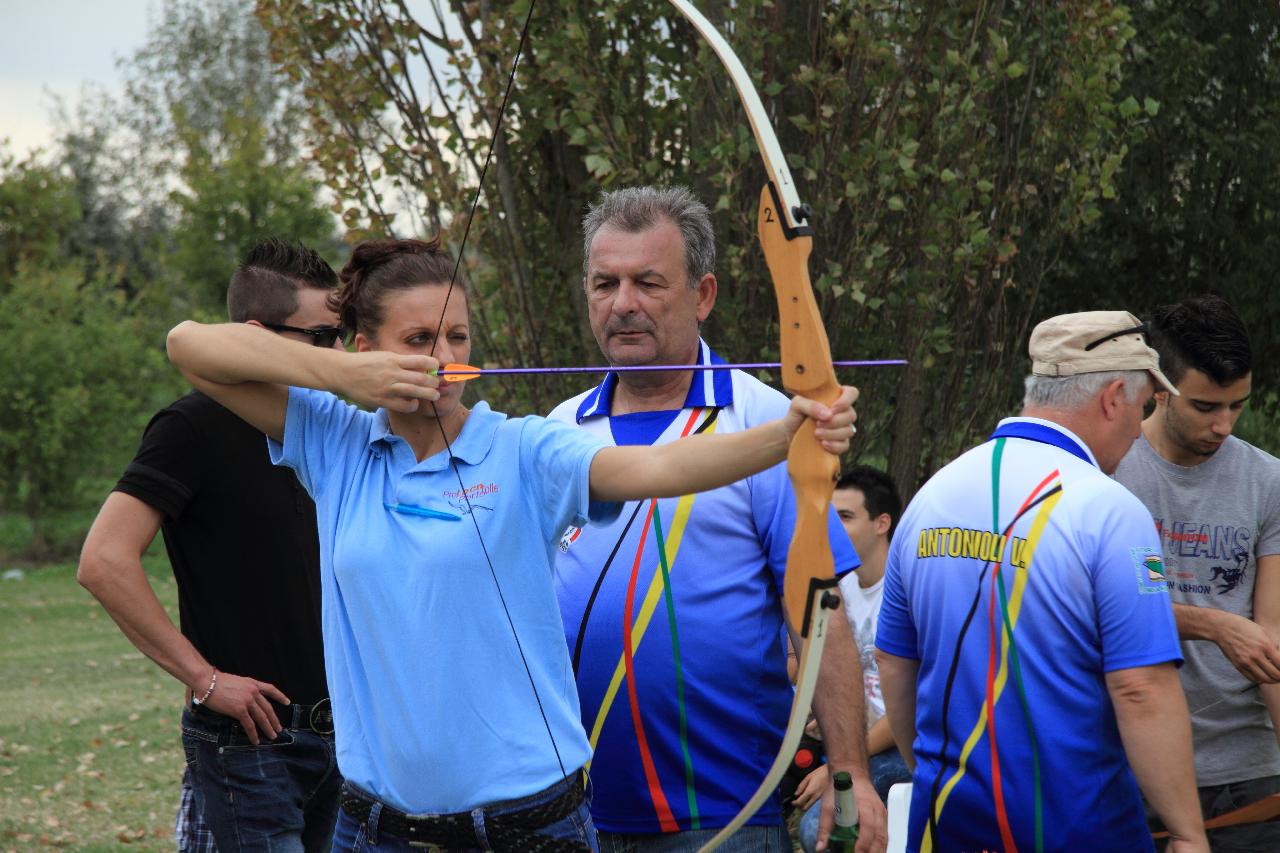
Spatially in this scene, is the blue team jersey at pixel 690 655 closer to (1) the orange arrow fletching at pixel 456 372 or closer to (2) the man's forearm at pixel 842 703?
(2) the man's forearm at pixel 842 703

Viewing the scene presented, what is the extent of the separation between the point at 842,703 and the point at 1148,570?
583 mm

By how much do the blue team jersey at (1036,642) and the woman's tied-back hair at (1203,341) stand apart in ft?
2.82

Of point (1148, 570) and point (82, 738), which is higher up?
point (1148, 570)

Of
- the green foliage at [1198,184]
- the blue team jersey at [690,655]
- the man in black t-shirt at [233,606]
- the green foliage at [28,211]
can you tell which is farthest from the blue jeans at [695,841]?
the green foliage at [28,211]

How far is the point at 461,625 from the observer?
2.09m

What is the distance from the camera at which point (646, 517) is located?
259 centimetres

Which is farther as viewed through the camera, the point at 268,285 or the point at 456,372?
the point at 268,285

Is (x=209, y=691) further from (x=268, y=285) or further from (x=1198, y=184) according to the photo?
(x=1198, y=184)

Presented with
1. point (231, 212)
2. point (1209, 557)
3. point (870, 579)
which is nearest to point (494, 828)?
point (1209, 557)

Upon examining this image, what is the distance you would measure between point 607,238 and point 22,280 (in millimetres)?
18648

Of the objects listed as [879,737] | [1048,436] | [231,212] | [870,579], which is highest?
[231,212]

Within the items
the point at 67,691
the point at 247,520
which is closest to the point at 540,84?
the point at 247,520

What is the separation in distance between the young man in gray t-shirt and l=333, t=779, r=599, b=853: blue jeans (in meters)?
1.74

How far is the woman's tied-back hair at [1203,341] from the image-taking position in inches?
127
